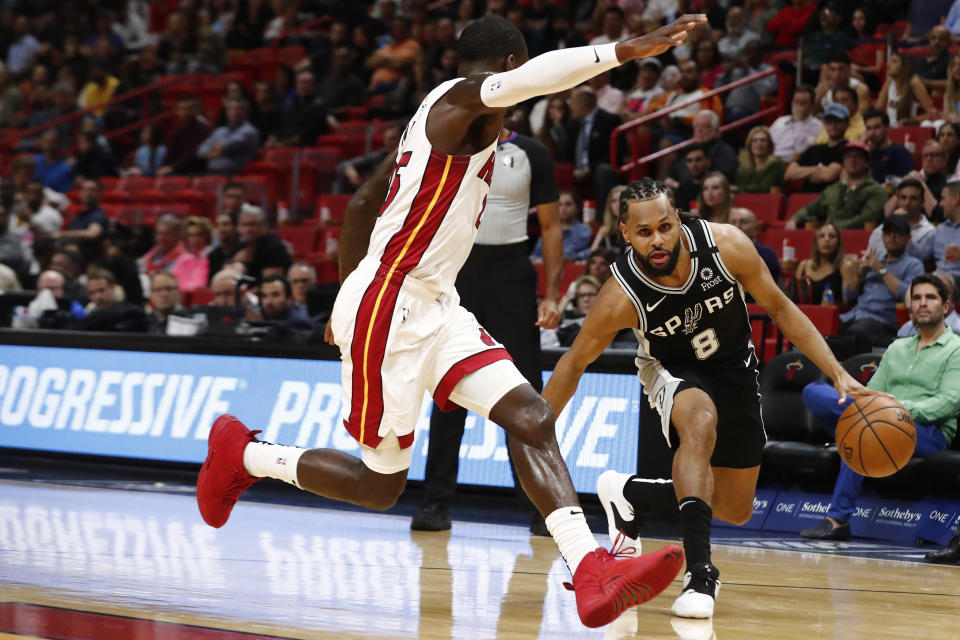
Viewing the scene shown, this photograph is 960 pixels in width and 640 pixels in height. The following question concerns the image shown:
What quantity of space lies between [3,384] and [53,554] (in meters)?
4.99

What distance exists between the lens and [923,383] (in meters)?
7.12

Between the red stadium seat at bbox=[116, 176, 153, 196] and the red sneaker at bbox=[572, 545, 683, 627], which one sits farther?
the red stadium seat at bbox=[116, 176, 153, 196]

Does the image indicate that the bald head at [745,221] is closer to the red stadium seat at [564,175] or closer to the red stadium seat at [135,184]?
the red stadium seat at [564,175]

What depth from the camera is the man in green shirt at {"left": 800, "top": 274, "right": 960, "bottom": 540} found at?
23.1 feet

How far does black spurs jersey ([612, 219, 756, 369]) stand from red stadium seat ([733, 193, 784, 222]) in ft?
20.4

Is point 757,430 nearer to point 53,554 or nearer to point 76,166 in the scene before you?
point 53,554

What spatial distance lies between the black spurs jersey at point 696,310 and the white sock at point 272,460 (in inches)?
54.3

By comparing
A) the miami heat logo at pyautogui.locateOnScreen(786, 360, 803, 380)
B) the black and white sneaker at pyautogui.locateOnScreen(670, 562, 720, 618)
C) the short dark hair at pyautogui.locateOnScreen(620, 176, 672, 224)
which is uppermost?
the short dark hair at pyautogui.locateOnScreen(620, 176, 672, 224)

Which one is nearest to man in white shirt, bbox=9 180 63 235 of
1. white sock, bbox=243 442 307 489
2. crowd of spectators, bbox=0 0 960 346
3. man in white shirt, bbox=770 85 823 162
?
crowd of spectators, bbox=0 0 960 346

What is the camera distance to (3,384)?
995 centimetres

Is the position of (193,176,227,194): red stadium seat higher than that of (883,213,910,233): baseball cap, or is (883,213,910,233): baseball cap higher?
(883,213,910,233): baseball cap

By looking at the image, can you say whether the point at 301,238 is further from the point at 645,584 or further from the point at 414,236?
the point at 645,584

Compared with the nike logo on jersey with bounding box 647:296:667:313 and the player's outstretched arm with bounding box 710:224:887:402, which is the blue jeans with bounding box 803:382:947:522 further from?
the nike logo on jersey with bounding box 647:296:667:313

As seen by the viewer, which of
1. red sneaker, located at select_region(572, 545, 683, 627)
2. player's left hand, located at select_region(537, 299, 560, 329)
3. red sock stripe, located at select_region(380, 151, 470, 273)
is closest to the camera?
red sneaker, located at select_region(572, 545, 683, 627)
